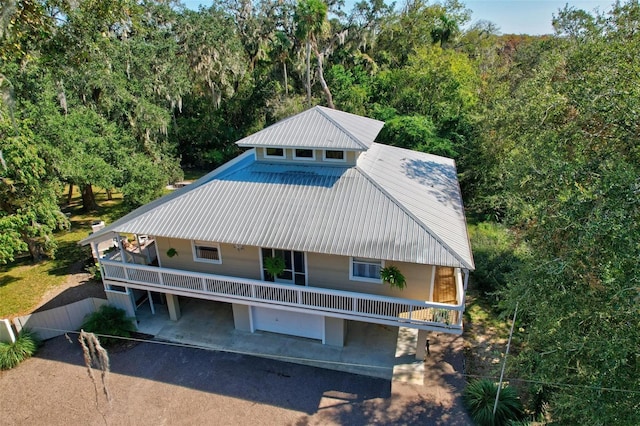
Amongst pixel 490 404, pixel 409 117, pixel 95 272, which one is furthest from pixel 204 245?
pixel 409 117

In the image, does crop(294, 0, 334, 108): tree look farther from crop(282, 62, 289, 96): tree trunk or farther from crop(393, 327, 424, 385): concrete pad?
crop(393, 327, 424, 385): concrete pad

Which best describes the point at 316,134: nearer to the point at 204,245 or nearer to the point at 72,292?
the point at 204,245

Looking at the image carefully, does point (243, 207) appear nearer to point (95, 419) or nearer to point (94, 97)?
point (95, 419)

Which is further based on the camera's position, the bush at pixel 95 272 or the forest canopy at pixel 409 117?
the bush at pixel 95 272

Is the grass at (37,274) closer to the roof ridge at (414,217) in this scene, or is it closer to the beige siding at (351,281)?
the beige siding at (351,281)

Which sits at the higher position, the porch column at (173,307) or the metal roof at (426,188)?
the metal roof at (426,188)

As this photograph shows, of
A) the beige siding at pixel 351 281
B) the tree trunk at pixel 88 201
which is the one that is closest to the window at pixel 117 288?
the beige siding at pixel 351 281
